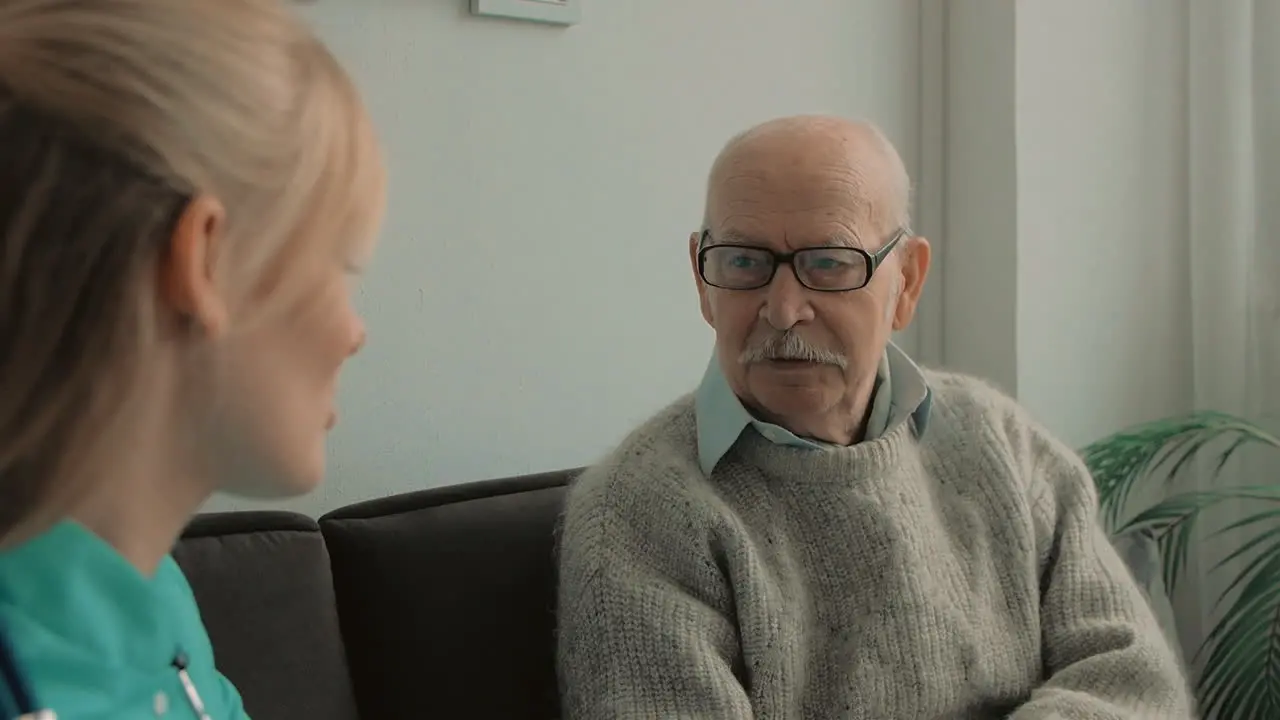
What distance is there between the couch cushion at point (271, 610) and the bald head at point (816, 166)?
25.2 inches

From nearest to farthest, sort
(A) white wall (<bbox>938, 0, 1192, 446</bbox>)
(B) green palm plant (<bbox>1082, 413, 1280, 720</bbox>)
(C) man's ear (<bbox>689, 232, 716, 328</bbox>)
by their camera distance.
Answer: (C) man's ear (<bbox>689, 232, 716, 328</bbox>) < (B) green palm plant (<bbox>1082, 413, 1280, 720</bbox>) < (A) white wall (<bbox>938, 0, 1192, 446</bbox>)

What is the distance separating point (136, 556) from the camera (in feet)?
2.49

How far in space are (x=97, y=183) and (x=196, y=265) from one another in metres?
0.07

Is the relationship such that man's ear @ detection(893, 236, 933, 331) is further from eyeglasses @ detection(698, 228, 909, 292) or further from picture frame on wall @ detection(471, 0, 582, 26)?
picture frame on wall @ detection(471, 0, 582, 26)

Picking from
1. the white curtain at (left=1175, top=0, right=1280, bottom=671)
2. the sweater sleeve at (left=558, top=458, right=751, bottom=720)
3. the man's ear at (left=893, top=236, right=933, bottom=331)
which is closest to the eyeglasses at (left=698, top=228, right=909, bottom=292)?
the man's ear at (left=893, top=236, right=933, bottom=331)

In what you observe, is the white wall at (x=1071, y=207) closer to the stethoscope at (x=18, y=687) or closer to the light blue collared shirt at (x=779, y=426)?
the light blue collared shirt at (x=779, y=426)

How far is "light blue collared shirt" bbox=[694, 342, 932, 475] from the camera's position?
146 cm

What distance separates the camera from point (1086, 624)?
1.50 m

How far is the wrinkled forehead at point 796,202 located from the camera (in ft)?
4.76

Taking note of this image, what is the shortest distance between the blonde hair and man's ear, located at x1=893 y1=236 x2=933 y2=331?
104cm

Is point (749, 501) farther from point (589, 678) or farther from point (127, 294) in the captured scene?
point (127, 294)

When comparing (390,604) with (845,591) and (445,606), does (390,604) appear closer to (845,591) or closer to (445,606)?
(445,606)

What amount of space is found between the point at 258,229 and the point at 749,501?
0.87m

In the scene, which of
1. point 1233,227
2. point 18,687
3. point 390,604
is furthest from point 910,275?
point 18,687
